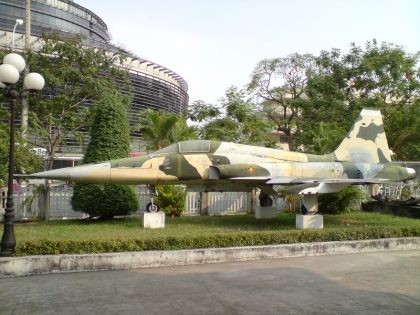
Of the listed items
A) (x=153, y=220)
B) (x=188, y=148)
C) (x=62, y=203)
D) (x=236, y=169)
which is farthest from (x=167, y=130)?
(x=153, y=220)

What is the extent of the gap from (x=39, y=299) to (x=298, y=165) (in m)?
9.90

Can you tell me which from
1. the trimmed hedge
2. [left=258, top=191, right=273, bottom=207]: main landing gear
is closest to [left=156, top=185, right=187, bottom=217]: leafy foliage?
[left=258, top=191, right=273, bottom=207]: main landing gear

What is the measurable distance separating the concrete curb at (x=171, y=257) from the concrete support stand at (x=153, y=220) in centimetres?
366

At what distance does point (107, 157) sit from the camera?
13344 mm

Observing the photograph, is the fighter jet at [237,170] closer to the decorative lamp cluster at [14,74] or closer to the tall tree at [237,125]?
the decorative lamp cluster at [14,74]

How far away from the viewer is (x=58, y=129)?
903 inches

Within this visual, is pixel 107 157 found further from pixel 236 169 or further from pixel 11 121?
pixel 11 121

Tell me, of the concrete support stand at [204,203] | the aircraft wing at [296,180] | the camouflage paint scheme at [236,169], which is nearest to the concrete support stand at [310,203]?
the camouflage paint scheme at [236,169]

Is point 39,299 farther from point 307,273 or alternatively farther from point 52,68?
point 52,68

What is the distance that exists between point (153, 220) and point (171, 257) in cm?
379

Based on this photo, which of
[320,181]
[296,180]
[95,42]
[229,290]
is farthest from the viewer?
[95,42]

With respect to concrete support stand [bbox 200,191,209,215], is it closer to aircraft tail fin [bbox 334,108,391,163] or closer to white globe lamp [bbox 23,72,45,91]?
aircraft tail fin [bbox 334,108,391,163]

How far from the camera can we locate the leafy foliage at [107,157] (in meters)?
13.3

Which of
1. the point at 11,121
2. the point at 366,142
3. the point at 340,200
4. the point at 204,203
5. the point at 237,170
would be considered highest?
the point at 366,142
